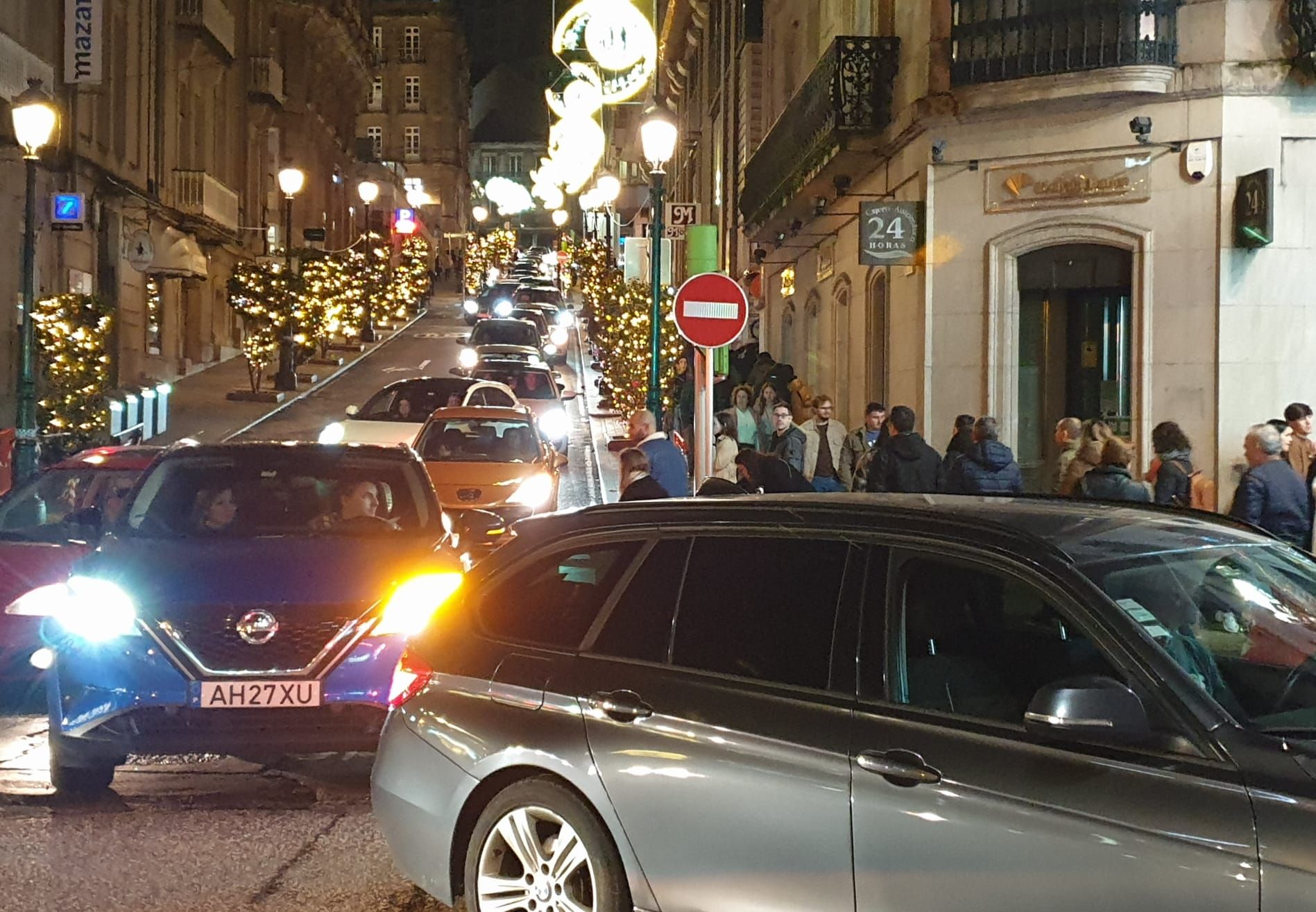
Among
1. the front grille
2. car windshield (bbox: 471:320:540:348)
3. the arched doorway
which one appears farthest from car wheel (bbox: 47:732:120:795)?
car windshield (bbox: 471:320:540:348)

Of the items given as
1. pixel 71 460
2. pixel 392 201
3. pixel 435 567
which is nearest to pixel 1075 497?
pixel 435 567

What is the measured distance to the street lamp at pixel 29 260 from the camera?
17.8 metres

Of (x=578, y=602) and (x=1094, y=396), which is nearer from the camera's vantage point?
(x=578, y=602)

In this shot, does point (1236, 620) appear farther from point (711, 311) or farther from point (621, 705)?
point (711, 311)

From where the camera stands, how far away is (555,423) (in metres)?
25.6

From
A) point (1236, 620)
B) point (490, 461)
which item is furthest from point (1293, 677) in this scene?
point (490, 461)

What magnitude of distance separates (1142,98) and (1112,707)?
14.3 m

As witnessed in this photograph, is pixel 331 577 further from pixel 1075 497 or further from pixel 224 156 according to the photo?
pixel 224 156

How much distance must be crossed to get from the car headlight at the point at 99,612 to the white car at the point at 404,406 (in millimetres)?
12773

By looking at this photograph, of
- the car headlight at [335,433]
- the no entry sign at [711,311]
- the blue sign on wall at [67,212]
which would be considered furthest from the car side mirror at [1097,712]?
the blue sign on wall at [67,212]

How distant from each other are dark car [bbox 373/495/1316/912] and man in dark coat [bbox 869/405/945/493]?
8.51m

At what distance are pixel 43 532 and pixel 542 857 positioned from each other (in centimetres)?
668

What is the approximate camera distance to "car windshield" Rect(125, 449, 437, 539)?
8508mm

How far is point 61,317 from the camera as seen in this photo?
2305cm
